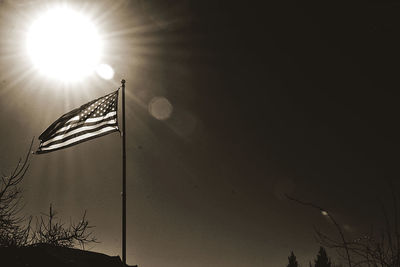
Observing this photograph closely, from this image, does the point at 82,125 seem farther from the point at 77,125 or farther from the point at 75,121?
the point at 75,121

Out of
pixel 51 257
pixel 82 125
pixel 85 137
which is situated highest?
pixel 82 125

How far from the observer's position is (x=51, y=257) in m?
18.1

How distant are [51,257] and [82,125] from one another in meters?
7.16

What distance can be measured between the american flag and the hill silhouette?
4.17 meters

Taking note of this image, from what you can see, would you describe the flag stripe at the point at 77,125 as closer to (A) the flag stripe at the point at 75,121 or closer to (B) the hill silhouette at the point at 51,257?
(A) the flag stripe at the point at 75,121

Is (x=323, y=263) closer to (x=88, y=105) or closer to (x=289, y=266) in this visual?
(x=289, y=266)

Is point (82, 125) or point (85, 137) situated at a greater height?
point (82, 125)

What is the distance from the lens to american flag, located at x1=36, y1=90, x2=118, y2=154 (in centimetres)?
1518

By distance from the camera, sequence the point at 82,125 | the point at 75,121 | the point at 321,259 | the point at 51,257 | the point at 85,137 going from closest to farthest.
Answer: the point at 85,137, the point at 82,125, the point at 75,121, the point at 51,257, the point at 321,259

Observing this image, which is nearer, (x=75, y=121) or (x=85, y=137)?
(x=85, y=137)

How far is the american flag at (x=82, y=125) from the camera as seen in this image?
49.8 ft

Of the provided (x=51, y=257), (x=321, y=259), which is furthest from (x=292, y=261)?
(x=51, y=257)

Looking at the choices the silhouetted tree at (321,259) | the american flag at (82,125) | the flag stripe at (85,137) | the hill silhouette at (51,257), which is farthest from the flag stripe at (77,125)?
the silhouetted tree at (321,259)

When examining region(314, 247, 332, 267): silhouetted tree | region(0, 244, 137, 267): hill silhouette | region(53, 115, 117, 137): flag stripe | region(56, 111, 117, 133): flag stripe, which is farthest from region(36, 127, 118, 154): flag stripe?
region(314, 247, 332, 267): silhouetted tree
